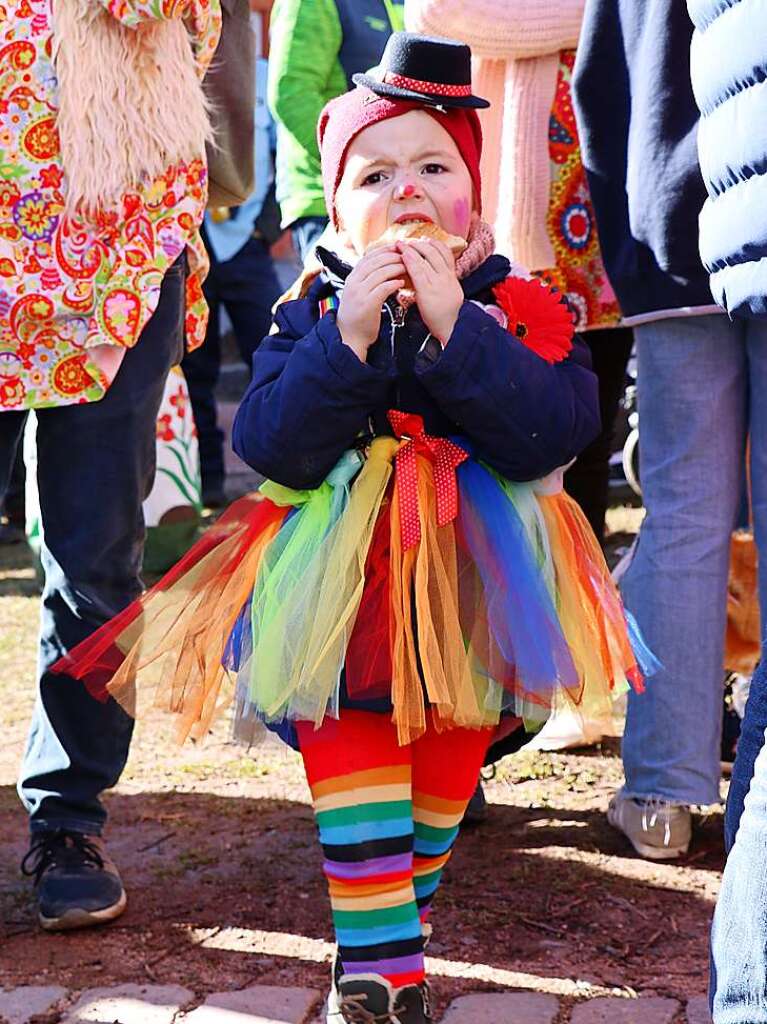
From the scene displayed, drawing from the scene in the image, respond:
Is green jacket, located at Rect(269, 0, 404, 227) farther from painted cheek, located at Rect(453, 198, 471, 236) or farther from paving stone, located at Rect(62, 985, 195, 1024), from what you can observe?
paving stone, located at Rect(62, 985, 195, 1024)

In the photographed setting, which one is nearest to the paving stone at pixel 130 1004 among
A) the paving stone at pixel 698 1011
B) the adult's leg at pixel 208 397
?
the paving stone at pixel 698 1011

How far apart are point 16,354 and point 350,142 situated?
768 mm

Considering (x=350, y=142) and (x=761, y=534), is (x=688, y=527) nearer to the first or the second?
(x=761, y=534)

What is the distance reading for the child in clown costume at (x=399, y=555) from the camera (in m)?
2.44

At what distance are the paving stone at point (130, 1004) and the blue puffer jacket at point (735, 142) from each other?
1506mm

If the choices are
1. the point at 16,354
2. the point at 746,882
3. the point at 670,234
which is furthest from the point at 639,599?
the point at 746,882

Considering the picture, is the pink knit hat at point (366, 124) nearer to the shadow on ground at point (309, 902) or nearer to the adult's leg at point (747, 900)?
the adult's leg at point (747, 900)

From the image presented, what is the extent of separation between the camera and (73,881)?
A: 3.08 metres

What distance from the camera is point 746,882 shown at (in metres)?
1.77

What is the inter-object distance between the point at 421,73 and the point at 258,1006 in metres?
1.55

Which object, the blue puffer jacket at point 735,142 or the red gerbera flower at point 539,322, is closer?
the blue puffer jacket at point 735,142

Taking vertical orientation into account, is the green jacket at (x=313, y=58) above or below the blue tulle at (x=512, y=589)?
above

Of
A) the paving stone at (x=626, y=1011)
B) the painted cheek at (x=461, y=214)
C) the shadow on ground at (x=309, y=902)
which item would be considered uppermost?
the painted cheek at (x=461, y=214)

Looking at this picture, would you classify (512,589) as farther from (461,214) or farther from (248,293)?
(248,293)
